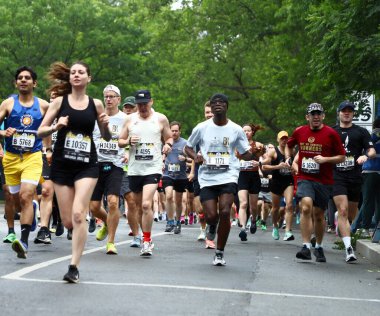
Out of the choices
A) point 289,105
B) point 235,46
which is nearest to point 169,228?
point 289,105

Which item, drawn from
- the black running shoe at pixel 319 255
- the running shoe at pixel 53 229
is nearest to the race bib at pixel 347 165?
the black running shoe at pixel 319 255

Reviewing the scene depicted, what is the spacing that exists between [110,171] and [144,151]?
0.62 metres

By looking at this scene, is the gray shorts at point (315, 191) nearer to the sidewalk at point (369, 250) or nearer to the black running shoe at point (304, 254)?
the black running shoe at point (304, 254)

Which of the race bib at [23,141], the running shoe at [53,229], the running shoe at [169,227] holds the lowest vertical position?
the running shoe at [169,227]

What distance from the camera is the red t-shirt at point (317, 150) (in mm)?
13297

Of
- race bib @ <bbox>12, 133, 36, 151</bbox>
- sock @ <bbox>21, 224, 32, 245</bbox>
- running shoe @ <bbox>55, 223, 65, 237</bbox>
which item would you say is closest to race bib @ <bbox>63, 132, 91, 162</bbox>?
sock @ <bbox>21, 224, 32, 245</bbox>

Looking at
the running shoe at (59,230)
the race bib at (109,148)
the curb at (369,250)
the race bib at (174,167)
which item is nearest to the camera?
the curb at (369,250)

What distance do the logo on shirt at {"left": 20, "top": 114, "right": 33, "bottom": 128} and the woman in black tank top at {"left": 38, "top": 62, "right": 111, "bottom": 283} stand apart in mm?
2237

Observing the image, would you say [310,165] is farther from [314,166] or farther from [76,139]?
[76,139]

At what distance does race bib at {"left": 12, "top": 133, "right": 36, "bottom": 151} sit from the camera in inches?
494

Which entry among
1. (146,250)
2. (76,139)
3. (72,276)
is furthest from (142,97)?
(72,276)

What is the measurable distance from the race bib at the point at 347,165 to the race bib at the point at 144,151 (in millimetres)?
2550

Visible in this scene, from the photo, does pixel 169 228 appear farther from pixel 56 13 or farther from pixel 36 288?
pixel 56 13

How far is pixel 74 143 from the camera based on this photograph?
10.0 metres
